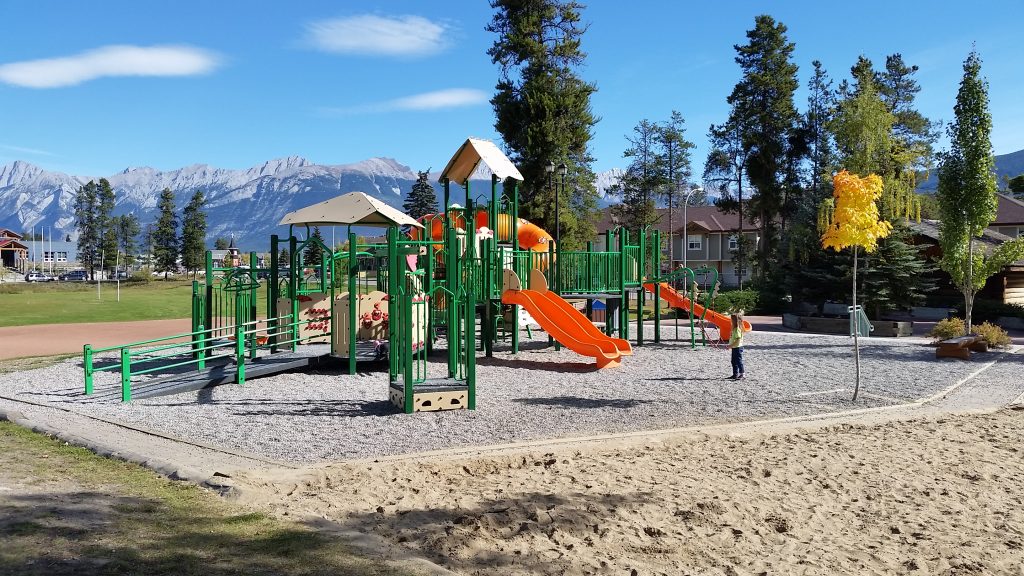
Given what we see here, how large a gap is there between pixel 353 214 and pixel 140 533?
12.6 metres

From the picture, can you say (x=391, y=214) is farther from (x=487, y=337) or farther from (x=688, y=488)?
(x=688, y=488)

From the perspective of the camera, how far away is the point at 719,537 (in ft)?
19.3

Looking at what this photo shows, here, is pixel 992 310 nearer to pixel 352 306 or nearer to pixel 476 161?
pixel 476 161

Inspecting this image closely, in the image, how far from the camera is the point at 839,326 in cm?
2666

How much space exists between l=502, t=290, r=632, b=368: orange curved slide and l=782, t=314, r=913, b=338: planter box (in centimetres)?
1323

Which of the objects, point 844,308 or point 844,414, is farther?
point 844,308

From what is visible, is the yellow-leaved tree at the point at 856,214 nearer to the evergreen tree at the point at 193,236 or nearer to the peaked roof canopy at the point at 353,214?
the peaked roof canopy at the point at 353,214

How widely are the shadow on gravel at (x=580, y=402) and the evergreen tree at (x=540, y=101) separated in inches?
1083

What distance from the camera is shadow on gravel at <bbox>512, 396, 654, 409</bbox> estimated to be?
12.0 meters

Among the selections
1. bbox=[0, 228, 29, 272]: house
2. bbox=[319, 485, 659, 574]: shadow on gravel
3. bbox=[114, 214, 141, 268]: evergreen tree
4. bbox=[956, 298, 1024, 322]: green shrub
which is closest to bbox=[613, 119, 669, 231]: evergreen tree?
bbox=[956, 298, 1024, 322]: green shrub

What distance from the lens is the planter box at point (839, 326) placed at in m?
25.6

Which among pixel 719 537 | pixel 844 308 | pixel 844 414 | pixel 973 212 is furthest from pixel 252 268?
pixel 844 308

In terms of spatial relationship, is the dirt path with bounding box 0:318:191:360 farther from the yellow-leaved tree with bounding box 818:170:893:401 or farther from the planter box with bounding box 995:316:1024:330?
the planter box with bounding box 995:316:1024:330

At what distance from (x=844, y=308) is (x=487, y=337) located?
828 inches
